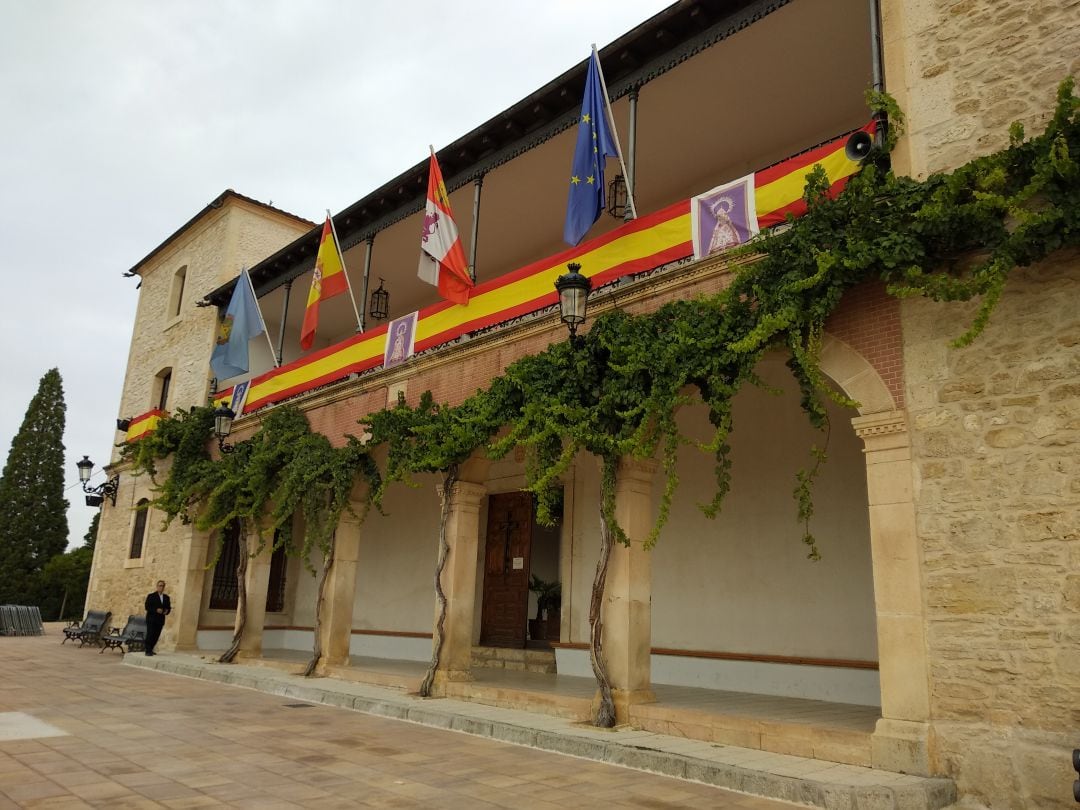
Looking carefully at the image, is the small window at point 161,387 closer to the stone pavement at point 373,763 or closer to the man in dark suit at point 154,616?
the man in dark suit at point 154,616

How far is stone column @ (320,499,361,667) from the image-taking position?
10961 mm

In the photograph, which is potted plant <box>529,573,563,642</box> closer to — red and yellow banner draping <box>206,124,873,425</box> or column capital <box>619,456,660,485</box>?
red and yellow banner draping <box>206,124,873,425</box>

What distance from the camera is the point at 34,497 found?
32.2 metres

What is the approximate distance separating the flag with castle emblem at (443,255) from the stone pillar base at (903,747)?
6.66 metres

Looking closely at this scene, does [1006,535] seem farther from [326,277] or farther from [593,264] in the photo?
[326,277]

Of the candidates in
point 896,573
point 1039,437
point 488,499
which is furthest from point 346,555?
point 1039,437

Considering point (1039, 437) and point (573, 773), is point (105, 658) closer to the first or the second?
point (573, 773)

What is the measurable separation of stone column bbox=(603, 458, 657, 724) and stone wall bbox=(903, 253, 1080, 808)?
2657 millimetres

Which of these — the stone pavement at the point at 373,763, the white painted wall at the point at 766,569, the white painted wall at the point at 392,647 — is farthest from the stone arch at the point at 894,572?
the white painted wall at the point at 392,647

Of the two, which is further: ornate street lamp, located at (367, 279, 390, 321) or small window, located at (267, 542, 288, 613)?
small window, located at (267, 542, 288, 613)

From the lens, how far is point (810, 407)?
612cm

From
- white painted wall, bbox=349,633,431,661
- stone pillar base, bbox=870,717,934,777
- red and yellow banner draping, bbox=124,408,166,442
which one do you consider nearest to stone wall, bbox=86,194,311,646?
red and yellow banner draping, bbox=124,408,166,442

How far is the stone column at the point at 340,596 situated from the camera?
1096cm

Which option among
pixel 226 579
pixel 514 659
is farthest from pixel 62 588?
pixel 514 659
